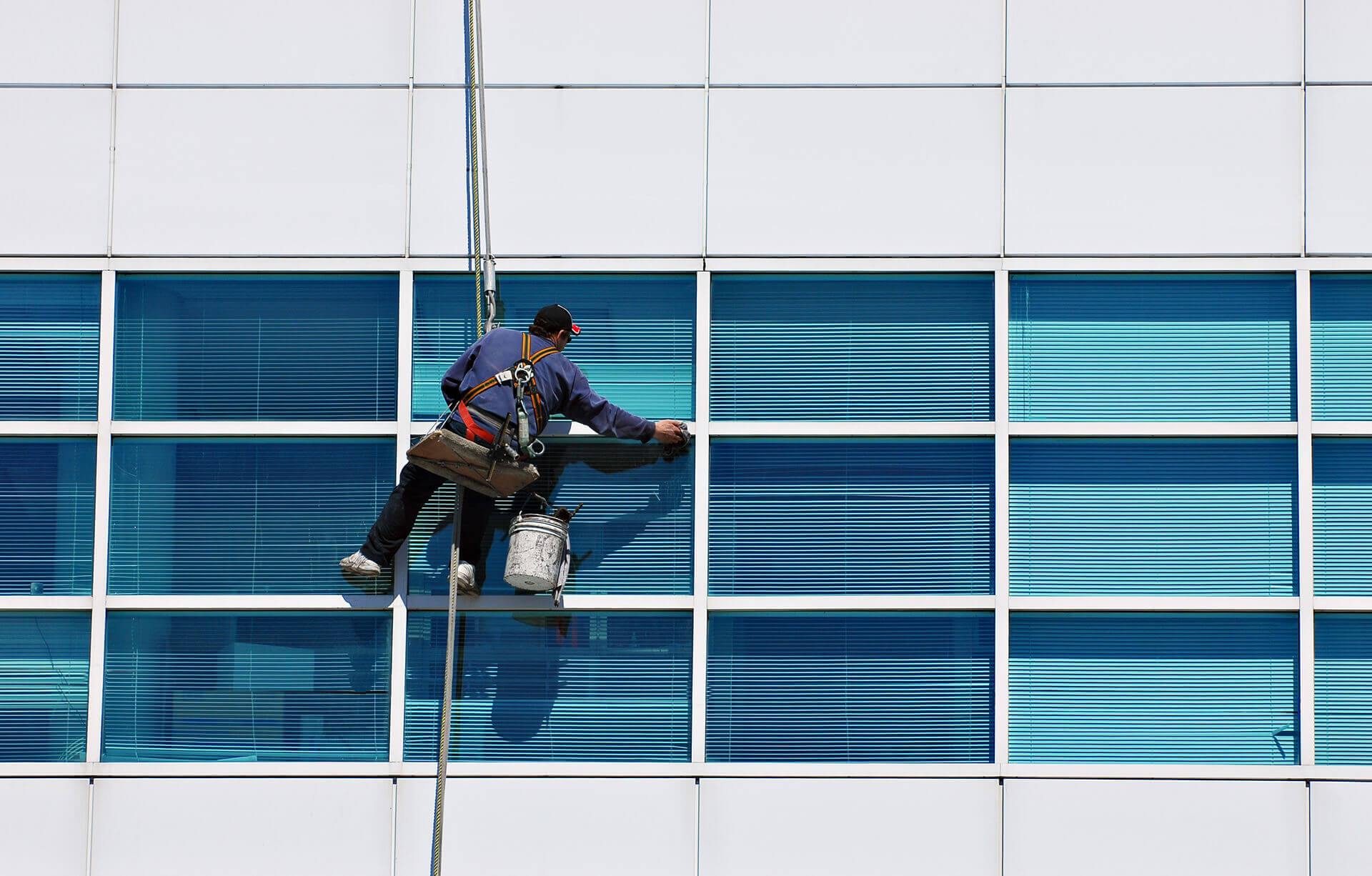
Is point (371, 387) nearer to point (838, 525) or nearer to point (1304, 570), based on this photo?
point (838, 525)

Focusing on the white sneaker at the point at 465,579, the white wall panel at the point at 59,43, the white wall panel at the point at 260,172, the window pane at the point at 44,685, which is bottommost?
the window pane at the point at 44,685

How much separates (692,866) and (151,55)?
5748 millimetres

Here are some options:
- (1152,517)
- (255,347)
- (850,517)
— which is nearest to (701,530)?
(850,517)

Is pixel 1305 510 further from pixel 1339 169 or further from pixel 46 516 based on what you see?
pixel 46 516

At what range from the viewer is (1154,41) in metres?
6.92

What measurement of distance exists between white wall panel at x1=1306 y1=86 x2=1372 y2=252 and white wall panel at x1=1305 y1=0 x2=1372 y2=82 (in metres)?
0.10

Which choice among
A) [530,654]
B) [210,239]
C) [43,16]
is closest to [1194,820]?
[530,654]

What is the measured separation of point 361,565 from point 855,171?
12.0ft

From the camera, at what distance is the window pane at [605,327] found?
6930mm

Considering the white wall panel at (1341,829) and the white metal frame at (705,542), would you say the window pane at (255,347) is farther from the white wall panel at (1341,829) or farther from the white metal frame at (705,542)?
the white wall panel at (1341,829)

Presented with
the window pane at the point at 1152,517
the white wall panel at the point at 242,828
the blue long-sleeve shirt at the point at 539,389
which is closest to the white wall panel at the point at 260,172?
the blue long-sleeve shirt at the point at 539,389

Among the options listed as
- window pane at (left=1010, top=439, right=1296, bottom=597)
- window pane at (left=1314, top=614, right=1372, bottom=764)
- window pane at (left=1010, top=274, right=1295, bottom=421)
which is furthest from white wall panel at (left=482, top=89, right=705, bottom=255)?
window pane at (left=1314, top=614, right=1372, bottom=764)

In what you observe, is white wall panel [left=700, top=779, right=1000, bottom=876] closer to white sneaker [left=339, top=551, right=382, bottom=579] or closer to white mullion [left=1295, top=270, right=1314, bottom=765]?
white mullion [left=1295, top=270, right=1314, bottom=765]

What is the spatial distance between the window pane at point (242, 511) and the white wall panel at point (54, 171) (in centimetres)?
131
